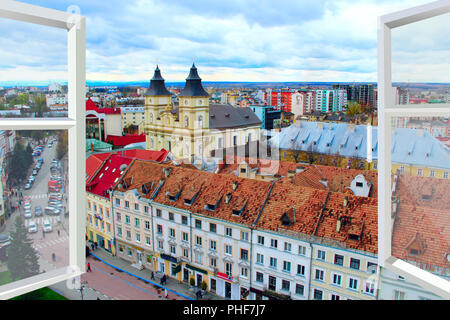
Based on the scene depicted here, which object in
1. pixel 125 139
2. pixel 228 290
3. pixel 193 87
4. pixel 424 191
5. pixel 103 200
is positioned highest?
pixel 193 87

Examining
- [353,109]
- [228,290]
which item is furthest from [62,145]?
[353,109]

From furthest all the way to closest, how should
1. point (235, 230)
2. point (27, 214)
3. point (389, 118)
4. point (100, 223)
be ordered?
point (100, 223)
point (235, 230)
point (27, 214)
point (389, 118)

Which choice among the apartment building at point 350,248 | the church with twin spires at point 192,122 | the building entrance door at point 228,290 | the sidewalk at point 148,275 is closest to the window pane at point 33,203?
the sidewalk at point 148,275

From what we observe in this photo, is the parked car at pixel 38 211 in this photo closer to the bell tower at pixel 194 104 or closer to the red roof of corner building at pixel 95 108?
the red roof of corner building at pixel 95 108

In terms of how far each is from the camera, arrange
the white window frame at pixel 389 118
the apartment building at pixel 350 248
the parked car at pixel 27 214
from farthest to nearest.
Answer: the parked car at pixel 27 214, the apartment building at pixel 350 248, the white window frame at pixel 389 118

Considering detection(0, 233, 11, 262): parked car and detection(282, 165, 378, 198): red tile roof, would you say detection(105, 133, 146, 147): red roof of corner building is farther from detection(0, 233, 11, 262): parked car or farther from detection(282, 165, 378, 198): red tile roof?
detection(282, 165, 378, 198): red tile roof

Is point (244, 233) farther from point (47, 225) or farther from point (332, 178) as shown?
point (47, 225)

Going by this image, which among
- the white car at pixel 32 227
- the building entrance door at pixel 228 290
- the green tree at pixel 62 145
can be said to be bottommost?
the building entrance door at pixel 228 290

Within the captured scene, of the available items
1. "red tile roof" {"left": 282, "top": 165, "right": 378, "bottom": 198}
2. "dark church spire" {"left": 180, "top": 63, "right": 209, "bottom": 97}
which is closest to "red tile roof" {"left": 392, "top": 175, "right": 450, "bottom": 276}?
"red tile roof" {"left": 282, "top": 165, "right": 378, "bottom": 198}
